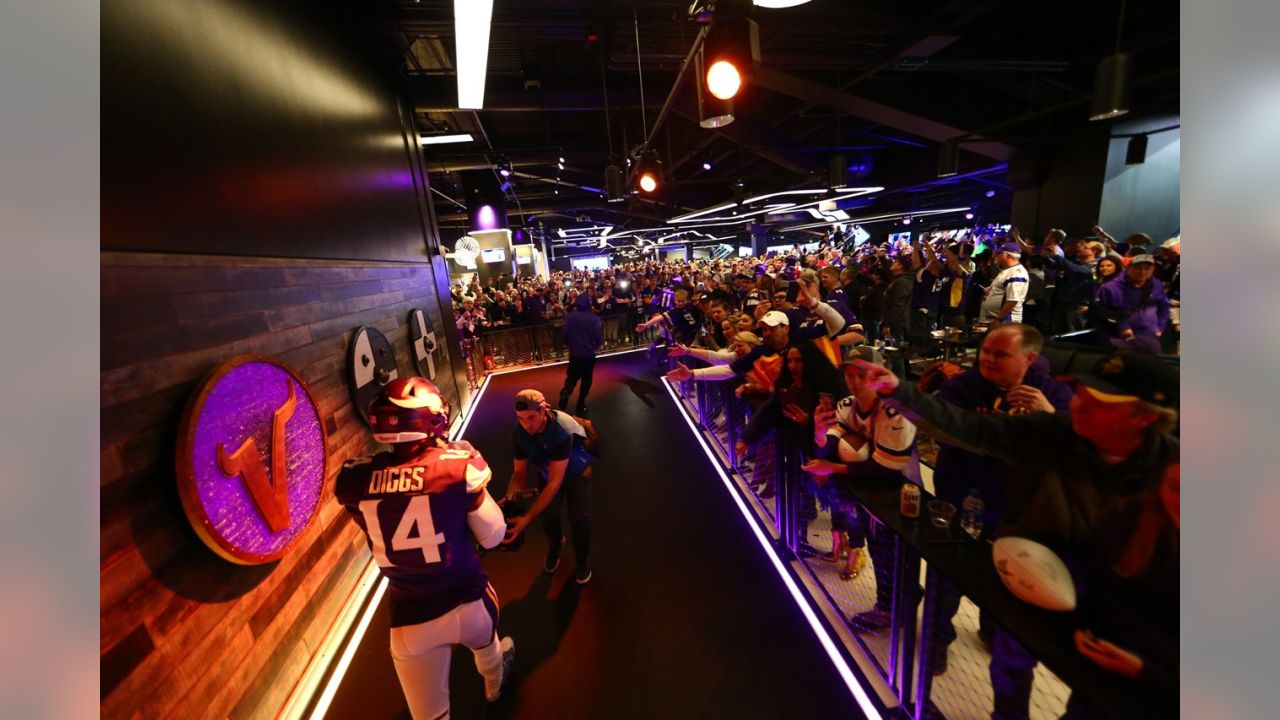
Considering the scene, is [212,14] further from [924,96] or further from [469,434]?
[924,96]

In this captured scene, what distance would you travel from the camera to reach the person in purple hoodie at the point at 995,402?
86.3 inches

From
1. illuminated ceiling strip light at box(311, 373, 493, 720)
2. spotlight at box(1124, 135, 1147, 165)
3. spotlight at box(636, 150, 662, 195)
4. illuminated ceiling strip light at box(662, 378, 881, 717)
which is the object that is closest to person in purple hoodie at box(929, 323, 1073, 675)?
illuminated ceiling strip light at box(662, 378, 881, 717)

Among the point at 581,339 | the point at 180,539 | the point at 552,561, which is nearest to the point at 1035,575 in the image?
the point at 552,561

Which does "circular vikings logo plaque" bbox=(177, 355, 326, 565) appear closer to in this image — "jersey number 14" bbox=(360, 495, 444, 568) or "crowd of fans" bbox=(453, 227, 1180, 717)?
"jersey number 14" bbox=(360, 495, 444, 568)

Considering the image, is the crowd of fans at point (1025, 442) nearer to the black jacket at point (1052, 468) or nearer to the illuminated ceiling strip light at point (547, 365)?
the black jacket at point (1052, 468)

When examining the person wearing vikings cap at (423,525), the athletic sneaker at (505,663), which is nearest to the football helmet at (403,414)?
the person wearing vikings cap at (423,525)

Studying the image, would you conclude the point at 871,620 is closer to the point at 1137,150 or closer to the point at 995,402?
the point at 995,402

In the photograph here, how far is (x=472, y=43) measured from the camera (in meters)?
3.71

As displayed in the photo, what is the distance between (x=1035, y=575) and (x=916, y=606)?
0.72 metres

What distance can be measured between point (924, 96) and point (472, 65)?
355 inches

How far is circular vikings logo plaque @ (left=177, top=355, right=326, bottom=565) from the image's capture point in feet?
6.41
